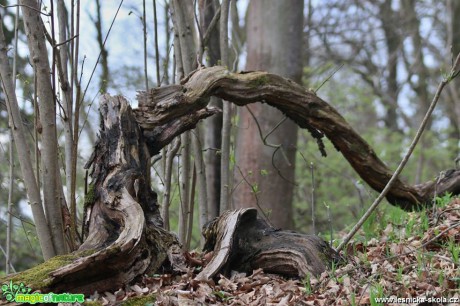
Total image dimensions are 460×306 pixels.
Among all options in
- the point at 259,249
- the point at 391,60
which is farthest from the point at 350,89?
the point at 259,249

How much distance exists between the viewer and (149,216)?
11.8ft

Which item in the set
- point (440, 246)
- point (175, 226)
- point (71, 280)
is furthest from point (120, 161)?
point (175, 226)

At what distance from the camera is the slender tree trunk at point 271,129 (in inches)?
243

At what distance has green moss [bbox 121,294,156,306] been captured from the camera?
8.83 feet

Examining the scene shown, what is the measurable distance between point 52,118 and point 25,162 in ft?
1.16

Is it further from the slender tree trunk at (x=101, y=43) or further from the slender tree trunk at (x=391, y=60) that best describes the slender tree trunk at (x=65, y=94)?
the slender tree trunk at (x=391, y=60)

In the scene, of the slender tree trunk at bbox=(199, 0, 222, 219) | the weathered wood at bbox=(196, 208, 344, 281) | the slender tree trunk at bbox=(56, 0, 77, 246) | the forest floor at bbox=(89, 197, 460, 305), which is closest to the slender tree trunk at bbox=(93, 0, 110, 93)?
the slender tree trunk at bbox=(56, 0, 77, 246)

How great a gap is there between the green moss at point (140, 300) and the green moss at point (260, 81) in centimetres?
201

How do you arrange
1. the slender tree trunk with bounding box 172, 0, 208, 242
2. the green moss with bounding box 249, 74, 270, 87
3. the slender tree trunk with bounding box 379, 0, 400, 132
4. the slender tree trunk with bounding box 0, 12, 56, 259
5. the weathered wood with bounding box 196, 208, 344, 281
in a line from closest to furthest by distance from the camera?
the weathered wood with bounding box 196, 208, 344, 281, the slender tree trunk with bounding box 0, 12, 56, 259, the green moss with bounding box 249, 74, 270, 87, the slender tree trunk with bounding box 172, 0, 208, 242, the slender tree trunk with bounding box 379, 0, 400, 132

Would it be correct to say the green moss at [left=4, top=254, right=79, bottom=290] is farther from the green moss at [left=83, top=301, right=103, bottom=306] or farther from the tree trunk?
the green moss at [left=83, top=301, right=103, bottom=306]

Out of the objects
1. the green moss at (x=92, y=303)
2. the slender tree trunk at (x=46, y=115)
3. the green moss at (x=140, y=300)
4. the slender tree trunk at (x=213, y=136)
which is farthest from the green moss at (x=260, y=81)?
the green moss at (x=92, y=303)

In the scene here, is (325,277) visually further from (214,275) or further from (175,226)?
(175,226)

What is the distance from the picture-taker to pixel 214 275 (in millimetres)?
3139

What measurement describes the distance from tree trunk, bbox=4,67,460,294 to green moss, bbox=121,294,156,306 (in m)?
0.25
